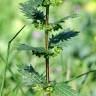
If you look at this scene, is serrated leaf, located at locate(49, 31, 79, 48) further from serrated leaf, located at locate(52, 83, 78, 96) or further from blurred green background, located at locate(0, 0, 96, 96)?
blurred green background, located at locate(0, 0, 96, 96)

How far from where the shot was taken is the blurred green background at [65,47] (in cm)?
323

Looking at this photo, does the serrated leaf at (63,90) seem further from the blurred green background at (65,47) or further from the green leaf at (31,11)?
the blurred green background at (65,47)

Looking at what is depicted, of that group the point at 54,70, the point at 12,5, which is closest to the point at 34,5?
the point at 54,70

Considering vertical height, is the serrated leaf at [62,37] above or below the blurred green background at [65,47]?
above

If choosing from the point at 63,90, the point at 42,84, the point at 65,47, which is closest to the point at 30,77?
the point at 42,84

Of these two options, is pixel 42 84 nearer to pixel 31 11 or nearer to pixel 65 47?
pixel 31 11

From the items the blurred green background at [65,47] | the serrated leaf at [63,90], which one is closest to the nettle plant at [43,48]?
the serrated leaf at [63,90]

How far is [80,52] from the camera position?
418cm

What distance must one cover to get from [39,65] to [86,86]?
0.51 metres

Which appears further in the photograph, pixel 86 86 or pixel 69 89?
pixel 86 86

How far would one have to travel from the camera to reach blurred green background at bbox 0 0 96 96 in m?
3.23

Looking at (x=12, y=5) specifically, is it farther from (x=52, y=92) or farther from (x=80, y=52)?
(x=52, y=92)

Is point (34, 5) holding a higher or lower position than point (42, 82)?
higher

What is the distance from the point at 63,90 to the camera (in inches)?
75.2
